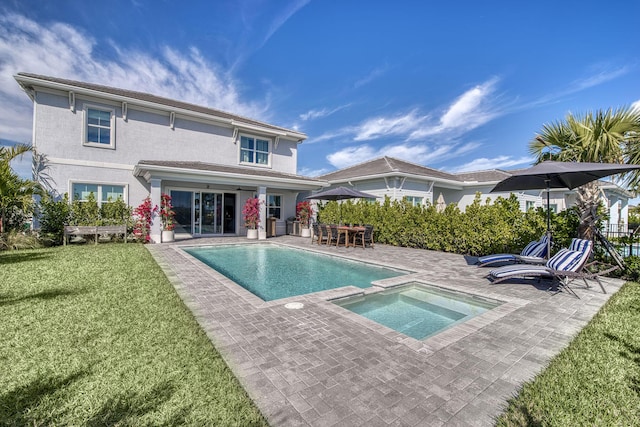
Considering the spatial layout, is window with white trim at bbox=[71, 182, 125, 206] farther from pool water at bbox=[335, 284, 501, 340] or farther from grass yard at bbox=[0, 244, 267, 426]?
pool water at bbox=[335, 284, 501, 340]

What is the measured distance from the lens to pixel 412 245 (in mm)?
14234

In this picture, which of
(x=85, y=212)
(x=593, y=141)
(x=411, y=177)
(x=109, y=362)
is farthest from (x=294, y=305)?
(x=411, y=177)

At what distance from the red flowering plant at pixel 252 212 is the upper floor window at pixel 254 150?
4014 mm

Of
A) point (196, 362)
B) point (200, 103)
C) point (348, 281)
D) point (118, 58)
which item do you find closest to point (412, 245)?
point (348, 281)

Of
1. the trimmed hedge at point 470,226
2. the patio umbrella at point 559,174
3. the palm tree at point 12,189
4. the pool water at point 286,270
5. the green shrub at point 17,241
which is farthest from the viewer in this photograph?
the palm tree at point 12,189

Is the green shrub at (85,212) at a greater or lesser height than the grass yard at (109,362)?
greater

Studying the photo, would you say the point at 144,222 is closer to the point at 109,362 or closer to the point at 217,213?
the point at 217,213

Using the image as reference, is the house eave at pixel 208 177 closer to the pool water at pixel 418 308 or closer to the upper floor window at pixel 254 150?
the upper floor window at pixel 254 150

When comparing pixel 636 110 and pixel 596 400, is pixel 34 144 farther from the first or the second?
pixel 636 110

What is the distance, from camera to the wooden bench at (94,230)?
12500 mm

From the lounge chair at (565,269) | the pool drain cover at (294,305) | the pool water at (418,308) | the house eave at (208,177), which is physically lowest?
the pool water at (418,308)

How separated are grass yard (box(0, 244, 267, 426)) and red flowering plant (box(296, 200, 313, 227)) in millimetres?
13169

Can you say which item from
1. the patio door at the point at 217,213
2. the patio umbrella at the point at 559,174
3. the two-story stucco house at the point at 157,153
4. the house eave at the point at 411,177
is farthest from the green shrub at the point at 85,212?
the patio umbrella at the point at 559,174

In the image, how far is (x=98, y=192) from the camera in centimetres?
1448
